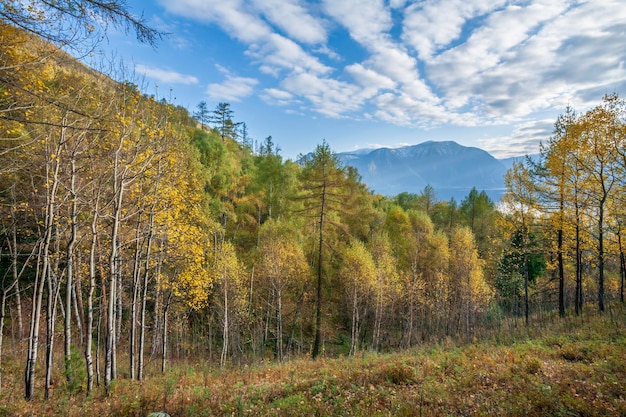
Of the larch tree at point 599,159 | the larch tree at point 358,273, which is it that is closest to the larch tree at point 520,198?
the larch tree at point 599,159

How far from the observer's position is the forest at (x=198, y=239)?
8164 millimetres

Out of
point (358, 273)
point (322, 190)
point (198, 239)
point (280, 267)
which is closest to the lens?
point (198, 239)

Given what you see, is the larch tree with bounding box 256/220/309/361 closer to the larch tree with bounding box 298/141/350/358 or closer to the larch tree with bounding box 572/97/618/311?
the larch tree with bounding box 298/141/350/358

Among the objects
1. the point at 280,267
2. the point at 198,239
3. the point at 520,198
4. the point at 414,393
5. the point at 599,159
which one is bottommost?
the point at 414,393

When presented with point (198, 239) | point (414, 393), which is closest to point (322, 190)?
point (198, 239)

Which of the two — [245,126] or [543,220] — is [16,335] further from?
[245,126]

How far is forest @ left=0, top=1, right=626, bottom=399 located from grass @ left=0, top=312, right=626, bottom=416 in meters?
1.62

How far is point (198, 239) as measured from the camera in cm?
1103

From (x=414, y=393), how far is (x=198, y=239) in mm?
8324

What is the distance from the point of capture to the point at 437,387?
7512 millimetres

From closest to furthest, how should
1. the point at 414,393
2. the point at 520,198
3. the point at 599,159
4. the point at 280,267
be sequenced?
1. the point at 414,393
2. the point at 599,159
3. the point at 520,198
4. the point at 280,267

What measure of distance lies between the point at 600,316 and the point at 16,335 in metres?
30.9

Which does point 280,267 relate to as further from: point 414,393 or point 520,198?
point 520,198

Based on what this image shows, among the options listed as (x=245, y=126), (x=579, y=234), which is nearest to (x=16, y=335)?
(x=579, y=234)
